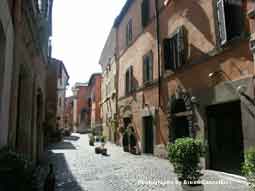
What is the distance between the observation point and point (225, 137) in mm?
8297

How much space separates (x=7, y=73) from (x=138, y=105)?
11000 mm

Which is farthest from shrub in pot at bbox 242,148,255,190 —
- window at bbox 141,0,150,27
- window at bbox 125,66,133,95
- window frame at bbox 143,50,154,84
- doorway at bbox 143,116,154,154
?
window at bbox 125,66,133,95

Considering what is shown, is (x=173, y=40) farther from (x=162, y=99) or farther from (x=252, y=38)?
(x=252, y=38)

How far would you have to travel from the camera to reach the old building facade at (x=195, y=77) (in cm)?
737

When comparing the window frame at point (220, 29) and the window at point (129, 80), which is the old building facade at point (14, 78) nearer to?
the window frame at point (220, 29)

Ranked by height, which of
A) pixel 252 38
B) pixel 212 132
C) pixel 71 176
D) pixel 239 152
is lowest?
pixel 71 176

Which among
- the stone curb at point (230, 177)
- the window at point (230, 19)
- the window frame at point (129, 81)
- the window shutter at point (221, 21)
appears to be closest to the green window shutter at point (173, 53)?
the window shutter at point (221, 21)

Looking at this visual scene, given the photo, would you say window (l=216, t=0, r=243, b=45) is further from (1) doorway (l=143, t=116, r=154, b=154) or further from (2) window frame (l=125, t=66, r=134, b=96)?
(2) window frame (l=125, t=66, r=134, b=96)

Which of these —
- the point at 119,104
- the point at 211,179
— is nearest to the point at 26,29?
the point at 211,179

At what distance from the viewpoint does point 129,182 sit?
22.4 ft

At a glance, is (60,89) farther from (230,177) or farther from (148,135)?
(230,177)

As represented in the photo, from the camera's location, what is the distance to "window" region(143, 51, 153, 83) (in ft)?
43.5

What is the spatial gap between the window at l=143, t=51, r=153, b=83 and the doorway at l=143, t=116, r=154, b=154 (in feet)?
6.81

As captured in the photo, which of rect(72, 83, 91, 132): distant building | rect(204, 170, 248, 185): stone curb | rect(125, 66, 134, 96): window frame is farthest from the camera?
rect(72, 83, 91, 132): distant building
